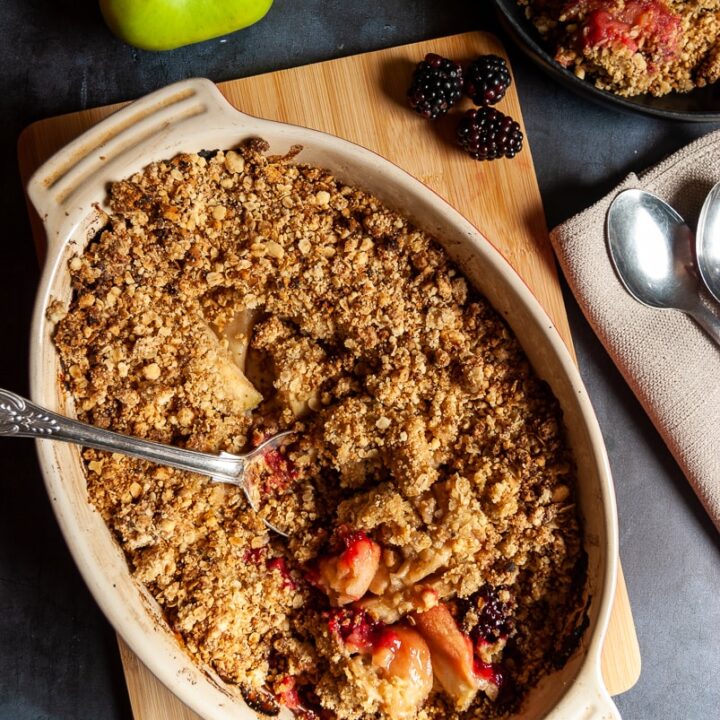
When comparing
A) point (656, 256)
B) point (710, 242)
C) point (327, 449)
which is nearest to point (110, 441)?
point (327, 449)

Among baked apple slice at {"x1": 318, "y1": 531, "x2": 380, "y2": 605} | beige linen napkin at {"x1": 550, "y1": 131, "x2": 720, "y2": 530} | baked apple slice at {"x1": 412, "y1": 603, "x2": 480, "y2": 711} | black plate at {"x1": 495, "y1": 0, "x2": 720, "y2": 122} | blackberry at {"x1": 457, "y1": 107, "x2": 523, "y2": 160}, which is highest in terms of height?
black plate at {"x1": 495, "y1": 0, "x2": 720, "y2": 122}

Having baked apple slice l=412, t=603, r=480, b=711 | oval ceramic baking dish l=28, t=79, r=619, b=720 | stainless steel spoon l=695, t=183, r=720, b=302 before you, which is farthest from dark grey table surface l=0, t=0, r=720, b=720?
baked apple slice l=412, t=603, r=480, b=711

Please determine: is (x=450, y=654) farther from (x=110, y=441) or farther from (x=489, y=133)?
(x=489, y=133)

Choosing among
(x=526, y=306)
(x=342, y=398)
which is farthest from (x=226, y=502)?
(x=526, y=306)

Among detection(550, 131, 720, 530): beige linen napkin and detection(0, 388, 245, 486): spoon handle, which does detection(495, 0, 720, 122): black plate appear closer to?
detection(550, 131, 720, 530): beige linen napkin

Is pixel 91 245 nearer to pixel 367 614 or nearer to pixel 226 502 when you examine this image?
pixel 226 502

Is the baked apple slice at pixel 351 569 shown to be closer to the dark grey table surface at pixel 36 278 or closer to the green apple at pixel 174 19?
the dark grey table surface at pixel 36 278
